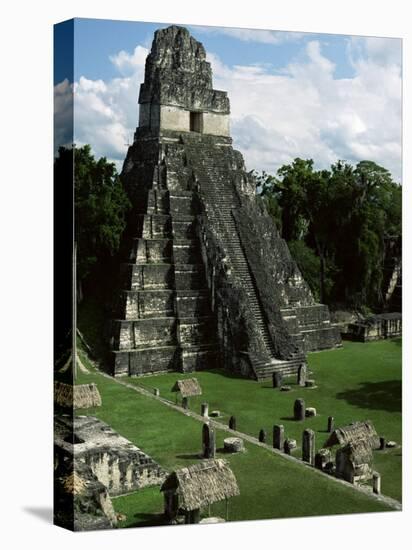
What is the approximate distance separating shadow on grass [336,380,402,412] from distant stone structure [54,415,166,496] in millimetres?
5322

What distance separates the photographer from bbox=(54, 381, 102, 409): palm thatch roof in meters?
10.6

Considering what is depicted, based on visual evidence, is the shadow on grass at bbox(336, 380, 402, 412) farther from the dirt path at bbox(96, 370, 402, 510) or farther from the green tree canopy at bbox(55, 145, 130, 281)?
the green tree canopy at bbox(55, 145, 130, 281)

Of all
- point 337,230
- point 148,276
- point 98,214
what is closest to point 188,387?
point 148,276

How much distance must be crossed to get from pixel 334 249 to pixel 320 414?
10087 mm

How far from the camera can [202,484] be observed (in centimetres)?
1082

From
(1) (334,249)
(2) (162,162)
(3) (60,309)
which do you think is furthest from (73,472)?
(1) (334,249)

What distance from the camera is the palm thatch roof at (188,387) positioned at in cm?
1647

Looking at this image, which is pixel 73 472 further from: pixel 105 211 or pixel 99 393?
pixel 105 211

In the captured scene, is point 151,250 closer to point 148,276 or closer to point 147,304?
point 148,276

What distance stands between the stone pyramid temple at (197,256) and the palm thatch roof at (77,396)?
3.93 metres

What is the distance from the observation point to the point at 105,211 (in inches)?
717

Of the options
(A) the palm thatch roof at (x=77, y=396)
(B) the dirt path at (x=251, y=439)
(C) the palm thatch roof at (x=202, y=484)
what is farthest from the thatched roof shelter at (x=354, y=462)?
(A) the palm thatch roof at (x=77, y=396)

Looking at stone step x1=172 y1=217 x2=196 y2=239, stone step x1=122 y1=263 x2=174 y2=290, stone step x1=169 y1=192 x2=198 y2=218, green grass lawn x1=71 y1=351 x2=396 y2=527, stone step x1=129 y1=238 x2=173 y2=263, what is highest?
stone step x1=169 y1=192 x2=198 y2=218

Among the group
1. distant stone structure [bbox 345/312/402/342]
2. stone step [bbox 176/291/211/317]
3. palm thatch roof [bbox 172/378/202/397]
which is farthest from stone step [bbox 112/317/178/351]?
distant stone structure [bbox 345/312/402/342]
